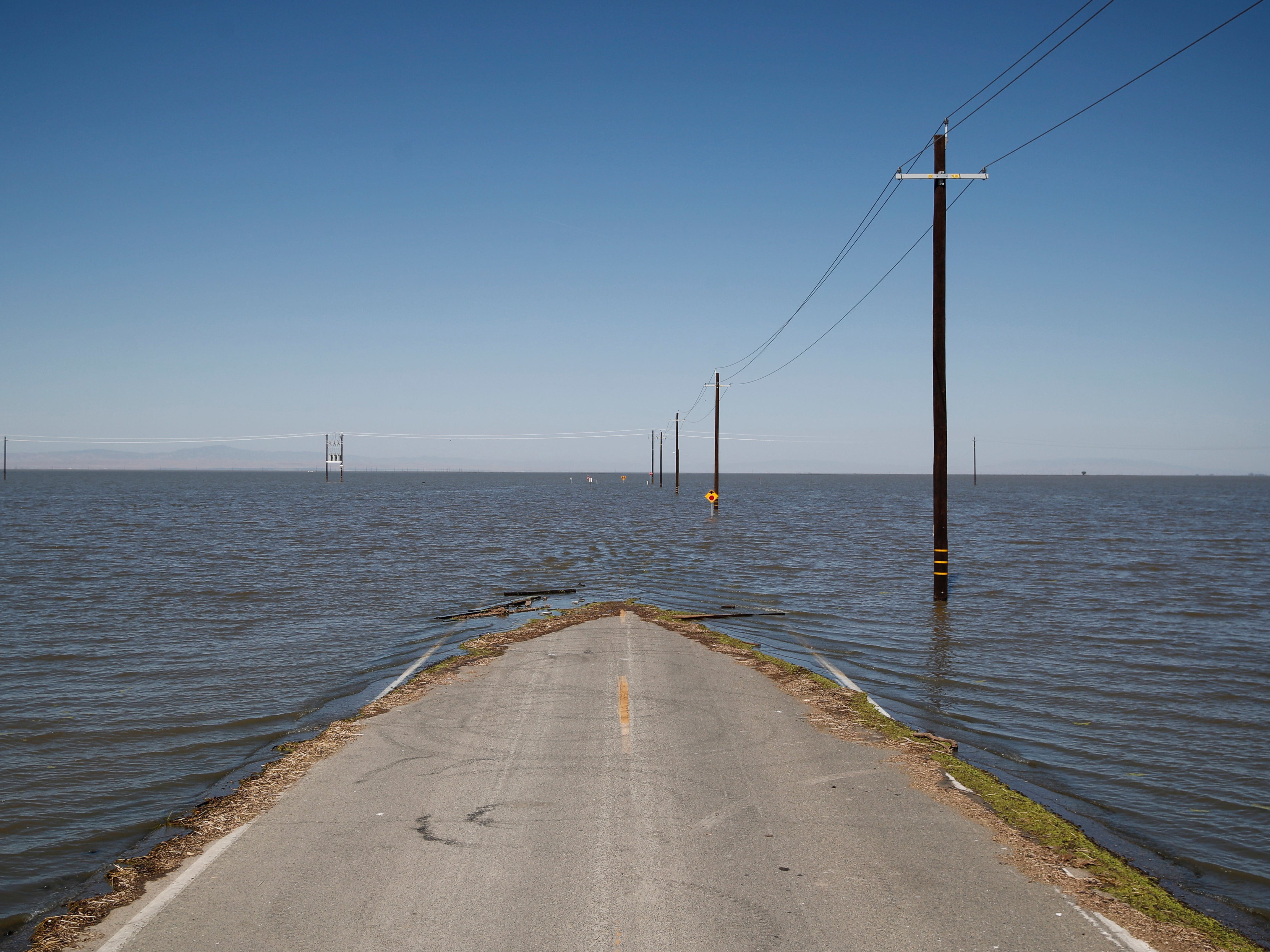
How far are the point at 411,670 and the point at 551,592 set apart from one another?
912cm

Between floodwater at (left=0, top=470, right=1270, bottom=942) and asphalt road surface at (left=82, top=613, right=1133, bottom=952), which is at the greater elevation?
asphalt road surface at (left=82, top=613, right=1133, bottom=952)

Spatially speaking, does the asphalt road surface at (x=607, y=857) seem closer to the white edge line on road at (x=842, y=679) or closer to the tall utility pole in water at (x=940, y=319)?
the white edge line on road at (x=842, y=679)

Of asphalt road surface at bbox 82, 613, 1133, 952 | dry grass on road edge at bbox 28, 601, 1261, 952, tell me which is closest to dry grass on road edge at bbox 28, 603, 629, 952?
dry grass on road edge at bbox 28, 601, 1261, 952

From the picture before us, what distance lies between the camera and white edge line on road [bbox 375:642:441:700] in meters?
12.0

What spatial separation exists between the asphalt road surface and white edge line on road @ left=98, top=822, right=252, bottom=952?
0.08ft

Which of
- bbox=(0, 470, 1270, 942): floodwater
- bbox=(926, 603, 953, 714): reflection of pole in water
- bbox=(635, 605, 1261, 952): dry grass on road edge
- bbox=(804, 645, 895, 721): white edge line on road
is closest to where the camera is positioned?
bbox=(635, 605, 1261, 952): dry grass on road edge

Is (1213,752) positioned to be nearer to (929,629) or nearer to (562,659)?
(929,629)

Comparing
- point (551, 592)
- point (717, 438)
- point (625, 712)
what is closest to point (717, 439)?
point (717, 438)

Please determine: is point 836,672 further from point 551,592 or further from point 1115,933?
point 551,592

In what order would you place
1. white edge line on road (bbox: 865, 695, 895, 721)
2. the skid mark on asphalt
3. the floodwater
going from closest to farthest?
the skid mark on asphalt → the floodwater → white edge line on road (bbox: 865, 695, 895, 721)

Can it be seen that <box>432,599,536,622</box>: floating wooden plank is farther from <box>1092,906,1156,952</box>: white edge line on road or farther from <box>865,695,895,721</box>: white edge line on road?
<box>1092,906,1156,952</box>: white edge line on road

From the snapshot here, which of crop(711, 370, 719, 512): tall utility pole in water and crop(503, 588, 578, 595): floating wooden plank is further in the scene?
crop(711, 370, 719, 512): tall utility pole in water

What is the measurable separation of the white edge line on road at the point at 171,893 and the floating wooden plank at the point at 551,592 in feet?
50.0

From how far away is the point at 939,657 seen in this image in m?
15.0
